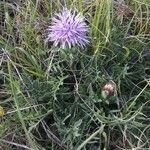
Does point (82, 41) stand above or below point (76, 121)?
above

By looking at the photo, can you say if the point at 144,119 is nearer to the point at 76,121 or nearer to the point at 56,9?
the point at 76,121

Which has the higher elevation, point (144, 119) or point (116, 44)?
point (116, 44)

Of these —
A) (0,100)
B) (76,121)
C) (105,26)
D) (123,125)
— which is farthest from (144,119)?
(0,100)

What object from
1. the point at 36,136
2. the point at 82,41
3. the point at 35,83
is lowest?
the point at 36,136

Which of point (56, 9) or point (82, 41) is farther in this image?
point (56, 9)

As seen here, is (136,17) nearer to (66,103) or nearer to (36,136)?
(66,103)

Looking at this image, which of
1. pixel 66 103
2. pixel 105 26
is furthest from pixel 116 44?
pixel 66 103
